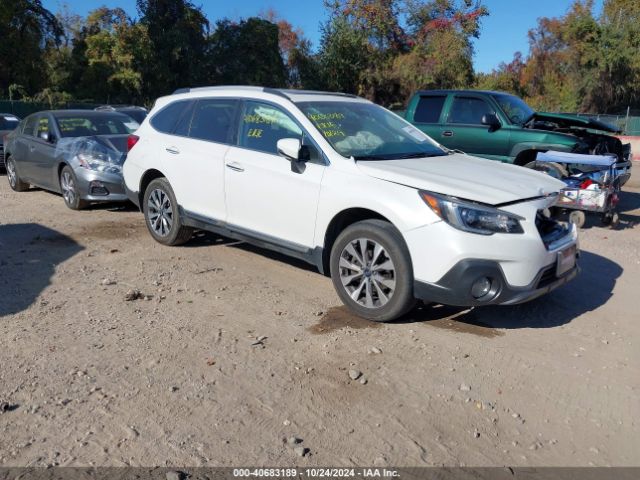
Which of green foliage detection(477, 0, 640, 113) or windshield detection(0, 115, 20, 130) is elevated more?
green foliage detection(477, 0, 640, 113)

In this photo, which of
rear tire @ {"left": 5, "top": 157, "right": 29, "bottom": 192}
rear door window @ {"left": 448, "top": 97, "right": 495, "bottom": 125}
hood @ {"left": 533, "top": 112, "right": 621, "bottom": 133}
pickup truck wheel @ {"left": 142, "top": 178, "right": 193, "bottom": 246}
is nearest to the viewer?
pickup truck wheel @ {"left": 142, "top": 178, "right": 193, "bottom": 246}

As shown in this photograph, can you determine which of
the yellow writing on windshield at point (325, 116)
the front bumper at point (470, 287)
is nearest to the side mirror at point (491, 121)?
the yellow writing on windshield at point (325, 116)

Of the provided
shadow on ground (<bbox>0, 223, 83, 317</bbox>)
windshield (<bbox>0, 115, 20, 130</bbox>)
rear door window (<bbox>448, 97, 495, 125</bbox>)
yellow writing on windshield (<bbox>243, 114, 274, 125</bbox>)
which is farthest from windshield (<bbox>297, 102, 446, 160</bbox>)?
windshield (<bbox>0, 115, 20, 130</bbox>)

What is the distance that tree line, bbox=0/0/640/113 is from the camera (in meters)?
34.9

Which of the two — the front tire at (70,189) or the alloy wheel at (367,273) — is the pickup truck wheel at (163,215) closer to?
the front tire at (70,189)

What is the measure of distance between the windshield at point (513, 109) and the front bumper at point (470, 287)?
19.7 feet

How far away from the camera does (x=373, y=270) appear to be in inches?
186

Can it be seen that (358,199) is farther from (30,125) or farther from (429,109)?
(30,125)

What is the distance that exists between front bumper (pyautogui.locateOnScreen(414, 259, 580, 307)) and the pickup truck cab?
534 centimetres

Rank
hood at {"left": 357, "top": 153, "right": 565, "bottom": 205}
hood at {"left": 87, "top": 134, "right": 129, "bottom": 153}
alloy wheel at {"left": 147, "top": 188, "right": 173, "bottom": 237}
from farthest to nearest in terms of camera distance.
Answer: hood at {"left": 87, "top": 134, "right": 129, "bottom": 153}
alloy wheel at {"left": 147, "top": 188, "right": 173, "bottom": 237}
hood at {"left": 357, "top": 153, "right": 565, "bottom": 205}

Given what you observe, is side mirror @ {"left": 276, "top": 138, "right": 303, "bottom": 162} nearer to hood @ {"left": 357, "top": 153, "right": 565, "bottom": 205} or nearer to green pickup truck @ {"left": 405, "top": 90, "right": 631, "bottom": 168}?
hood @ {"left": 357, "top": 153, "right": 565, "bottom": 205}

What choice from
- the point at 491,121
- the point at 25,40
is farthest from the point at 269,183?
the point at 25,40

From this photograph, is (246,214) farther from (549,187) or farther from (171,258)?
(549,187)

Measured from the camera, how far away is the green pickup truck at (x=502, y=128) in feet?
30.3
